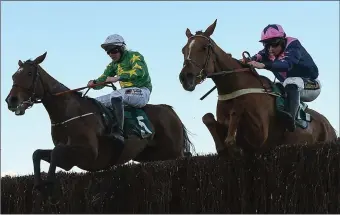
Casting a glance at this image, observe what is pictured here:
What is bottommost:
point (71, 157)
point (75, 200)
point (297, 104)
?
point (75, 200)

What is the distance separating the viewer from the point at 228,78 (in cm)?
828

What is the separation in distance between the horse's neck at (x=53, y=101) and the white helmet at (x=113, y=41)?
102 cm

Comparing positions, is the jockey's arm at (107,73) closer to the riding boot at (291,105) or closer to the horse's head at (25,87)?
the horse's head at (25,87)

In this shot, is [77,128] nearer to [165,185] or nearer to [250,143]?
[165,185]

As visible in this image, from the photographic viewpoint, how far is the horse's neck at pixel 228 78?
27.0 feet

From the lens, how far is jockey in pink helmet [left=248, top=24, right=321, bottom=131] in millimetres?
8539

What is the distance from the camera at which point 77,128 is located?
931 centimetres

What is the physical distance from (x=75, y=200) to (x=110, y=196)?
0.54m

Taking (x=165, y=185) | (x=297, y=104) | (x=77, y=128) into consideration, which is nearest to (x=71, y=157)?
(x=77, y=128)

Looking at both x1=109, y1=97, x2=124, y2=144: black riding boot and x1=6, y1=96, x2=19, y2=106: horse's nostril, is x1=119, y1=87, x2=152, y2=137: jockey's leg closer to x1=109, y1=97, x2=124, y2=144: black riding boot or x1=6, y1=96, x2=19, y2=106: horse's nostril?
x1=109, y1=97, x2=124, y2=144: black riding boot

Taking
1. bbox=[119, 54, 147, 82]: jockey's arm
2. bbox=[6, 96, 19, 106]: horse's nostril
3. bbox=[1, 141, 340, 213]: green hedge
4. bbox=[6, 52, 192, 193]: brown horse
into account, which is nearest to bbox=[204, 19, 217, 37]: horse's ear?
bbox=[1, 141, 340, 213]: green hedge

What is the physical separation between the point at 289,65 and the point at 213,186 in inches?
74.8

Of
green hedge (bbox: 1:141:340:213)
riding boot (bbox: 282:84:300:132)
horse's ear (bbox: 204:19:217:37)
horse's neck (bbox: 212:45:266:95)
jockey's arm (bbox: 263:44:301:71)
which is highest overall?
horse's ear (bbox: 204:19:217:37)

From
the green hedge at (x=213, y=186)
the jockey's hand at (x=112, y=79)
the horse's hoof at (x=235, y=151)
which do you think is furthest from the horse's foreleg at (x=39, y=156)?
the horse's hoof at (x=235, y=151)
